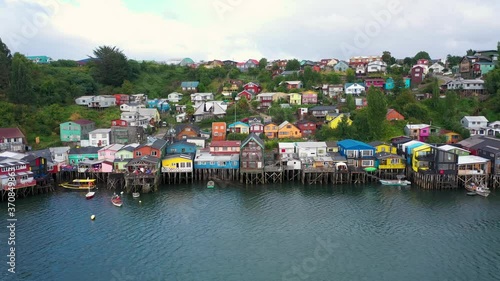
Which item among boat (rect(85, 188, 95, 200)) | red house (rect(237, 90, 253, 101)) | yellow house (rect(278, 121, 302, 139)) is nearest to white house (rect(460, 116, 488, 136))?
yellow house (rect(278, 121, 302, 139))

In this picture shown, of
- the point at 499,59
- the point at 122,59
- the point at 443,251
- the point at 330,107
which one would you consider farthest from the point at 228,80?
the point at 443,251

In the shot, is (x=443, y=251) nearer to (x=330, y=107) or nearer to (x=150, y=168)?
(x=150, y=168)

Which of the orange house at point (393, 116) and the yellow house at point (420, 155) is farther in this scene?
the orange house at point (393, 116)

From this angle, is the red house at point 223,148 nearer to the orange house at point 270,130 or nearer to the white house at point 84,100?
the orange house at point 270,130

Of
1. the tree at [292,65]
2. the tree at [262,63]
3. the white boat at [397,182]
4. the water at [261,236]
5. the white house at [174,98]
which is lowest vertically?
the water at [261,236]

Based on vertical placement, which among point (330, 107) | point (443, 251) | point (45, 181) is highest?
point (330, 107)

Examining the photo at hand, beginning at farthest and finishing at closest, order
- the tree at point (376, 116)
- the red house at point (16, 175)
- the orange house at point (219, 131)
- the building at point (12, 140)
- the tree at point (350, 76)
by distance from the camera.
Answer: the tree at point (350, 76) < the orange house at point (219, 131) < the tree at point (376, 116) < the building at point (12, 140) < the red house at point (16, 175)

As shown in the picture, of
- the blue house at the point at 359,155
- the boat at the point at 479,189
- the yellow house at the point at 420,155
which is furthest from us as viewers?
the blue house at the point at 359,155

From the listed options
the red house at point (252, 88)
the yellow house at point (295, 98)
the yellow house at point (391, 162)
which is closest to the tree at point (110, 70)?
the red house at point (252, 88)

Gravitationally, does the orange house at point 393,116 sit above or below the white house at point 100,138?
above
